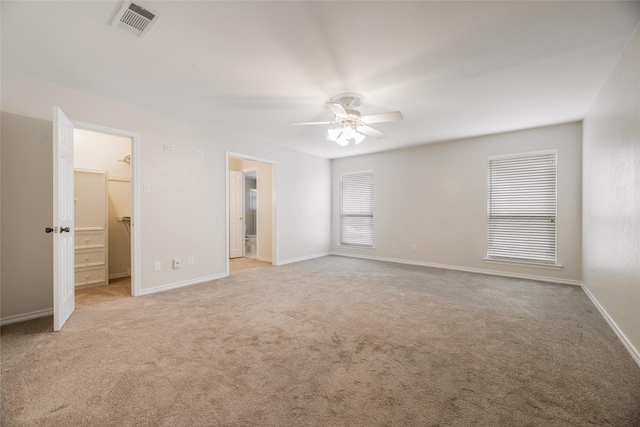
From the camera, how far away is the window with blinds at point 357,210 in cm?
667

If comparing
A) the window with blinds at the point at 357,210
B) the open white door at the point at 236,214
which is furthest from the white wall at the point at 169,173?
the window with blinds at the point at 357,210

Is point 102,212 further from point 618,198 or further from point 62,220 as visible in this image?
point 618,198

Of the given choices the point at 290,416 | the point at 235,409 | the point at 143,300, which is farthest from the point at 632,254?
the point at 143,300

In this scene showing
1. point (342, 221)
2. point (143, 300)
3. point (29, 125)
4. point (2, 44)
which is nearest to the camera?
point (2, 44)

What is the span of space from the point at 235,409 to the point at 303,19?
2.61 metres

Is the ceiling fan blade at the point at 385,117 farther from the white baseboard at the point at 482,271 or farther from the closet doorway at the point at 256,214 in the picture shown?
the white baseboard at the point at 482,271

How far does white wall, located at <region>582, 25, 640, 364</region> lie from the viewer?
2.13 meters

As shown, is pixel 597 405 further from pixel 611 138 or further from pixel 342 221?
pixel 342 221

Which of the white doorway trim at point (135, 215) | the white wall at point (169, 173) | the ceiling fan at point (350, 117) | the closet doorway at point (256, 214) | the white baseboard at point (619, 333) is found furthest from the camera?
the closet doorway at point (256, 214)

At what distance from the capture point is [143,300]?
3.50 meters

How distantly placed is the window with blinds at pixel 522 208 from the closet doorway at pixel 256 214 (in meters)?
4.23

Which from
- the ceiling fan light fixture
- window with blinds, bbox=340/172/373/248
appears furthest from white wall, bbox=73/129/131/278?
window with blinds, bbox=340/172/373/248

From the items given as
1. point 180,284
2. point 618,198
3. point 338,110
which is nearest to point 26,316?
point 180,284

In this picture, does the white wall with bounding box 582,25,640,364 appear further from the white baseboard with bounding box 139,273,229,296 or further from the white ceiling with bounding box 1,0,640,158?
the white baseboard with bounding box 139,273,229,296
